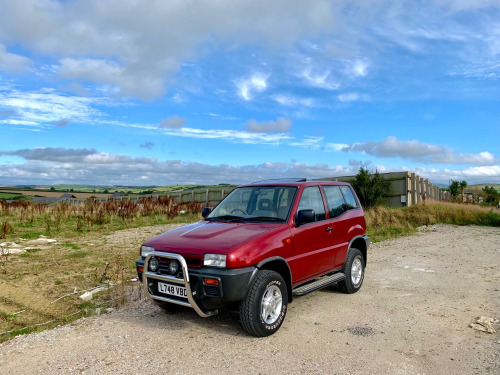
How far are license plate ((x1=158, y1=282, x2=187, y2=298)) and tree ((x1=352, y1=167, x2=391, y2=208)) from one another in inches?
669

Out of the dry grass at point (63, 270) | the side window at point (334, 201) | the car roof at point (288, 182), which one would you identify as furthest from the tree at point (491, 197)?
the car roof at point (288, 182)

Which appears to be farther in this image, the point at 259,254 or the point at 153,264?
the point at 153,264

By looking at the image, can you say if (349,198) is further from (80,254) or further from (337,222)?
(80,254)

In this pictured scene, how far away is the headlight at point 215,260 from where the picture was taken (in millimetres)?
4390

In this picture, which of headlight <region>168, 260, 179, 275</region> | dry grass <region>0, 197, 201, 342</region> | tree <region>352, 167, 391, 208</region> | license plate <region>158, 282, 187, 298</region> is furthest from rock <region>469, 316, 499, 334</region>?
tree <region>352, 167, 391, 208</region>

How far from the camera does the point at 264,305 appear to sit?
15.1ft

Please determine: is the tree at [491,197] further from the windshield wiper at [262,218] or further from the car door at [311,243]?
the windshield wiper at [262,218]

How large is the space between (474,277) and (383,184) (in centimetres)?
1369

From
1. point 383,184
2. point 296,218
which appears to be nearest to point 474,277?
point 296,218

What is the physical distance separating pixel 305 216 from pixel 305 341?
1.51 m

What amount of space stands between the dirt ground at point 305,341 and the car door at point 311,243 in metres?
0.60

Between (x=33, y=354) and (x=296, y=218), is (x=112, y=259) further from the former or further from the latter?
(x=296, y=218)

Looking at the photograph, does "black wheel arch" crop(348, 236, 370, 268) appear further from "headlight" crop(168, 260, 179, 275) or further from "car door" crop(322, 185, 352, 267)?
"headlight" crop(168, 260, 179, 275)

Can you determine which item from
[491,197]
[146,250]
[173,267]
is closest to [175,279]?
[173,267]
